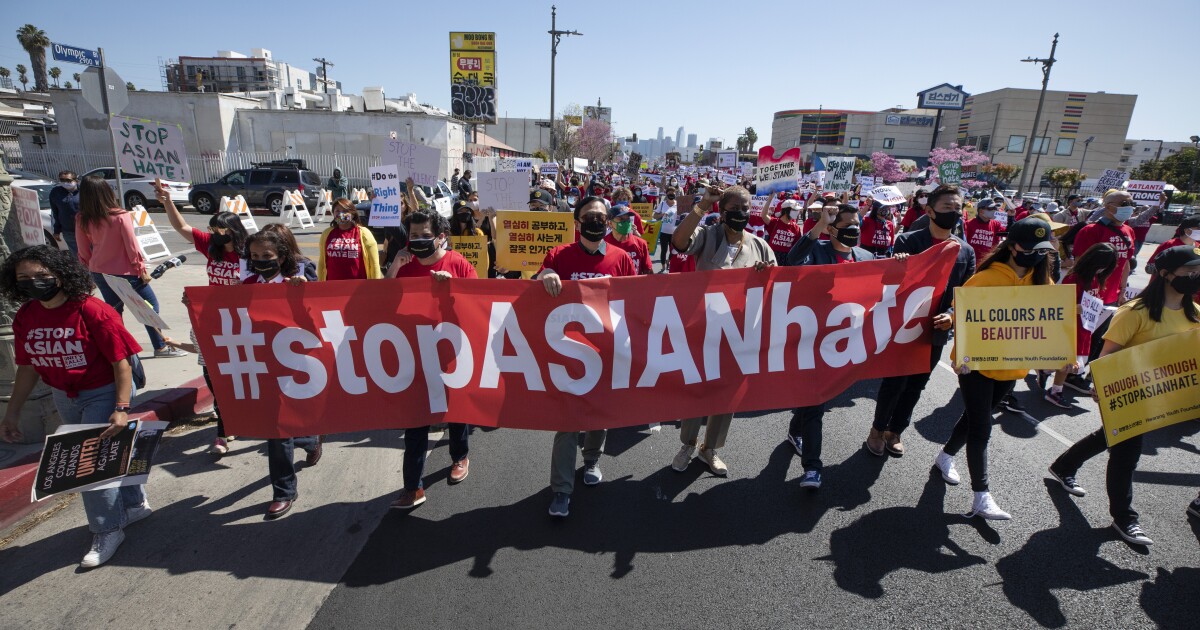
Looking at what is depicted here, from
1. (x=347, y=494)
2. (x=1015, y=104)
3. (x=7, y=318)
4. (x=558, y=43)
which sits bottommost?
(x=347, y=494)

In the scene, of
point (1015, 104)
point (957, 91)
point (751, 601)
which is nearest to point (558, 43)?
point (751, 601)

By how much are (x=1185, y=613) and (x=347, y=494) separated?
16.1ft

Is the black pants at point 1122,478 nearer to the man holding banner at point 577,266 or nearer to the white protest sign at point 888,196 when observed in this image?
the man holding banner at point 577,266

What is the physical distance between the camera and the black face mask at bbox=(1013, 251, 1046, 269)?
3340mm

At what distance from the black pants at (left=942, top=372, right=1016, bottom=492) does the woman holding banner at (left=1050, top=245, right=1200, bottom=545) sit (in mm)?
531

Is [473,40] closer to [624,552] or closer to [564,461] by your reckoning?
[564,461]

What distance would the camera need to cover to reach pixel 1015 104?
73062 millimetres

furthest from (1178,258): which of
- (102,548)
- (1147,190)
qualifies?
(1147,190)

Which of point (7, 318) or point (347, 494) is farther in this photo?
point (7, 318)

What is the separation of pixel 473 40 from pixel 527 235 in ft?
137

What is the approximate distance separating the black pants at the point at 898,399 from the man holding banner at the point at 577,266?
231 centimetres

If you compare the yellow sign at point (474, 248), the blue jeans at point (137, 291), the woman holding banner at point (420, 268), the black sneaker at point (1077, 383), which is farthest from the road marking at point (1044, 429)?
the blue jeans at point (137, 291)

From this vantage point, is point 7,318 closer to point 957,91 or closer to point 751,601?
point 751,601

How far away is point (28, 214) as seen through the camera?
4.18 metres
